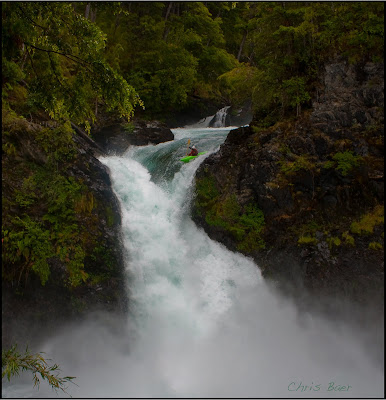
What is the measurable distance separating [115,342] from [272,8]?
34.4 feet

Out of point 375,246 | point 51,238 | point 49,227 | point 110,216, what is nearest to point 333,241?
point 375,246

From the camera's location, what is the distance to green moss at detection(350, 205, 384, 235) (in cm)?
746

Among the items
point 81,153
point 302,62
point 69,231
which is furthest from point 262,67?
point 69,231

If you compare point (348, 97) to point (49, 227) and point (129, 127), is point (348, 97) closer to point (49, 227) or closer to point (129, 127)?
point (49, 227)

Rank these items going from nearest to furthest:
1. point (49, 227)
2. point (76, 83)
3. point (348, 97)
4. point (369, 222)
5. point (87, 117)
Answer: point (76, 83)
point (87, 117)
point (369, 222)
point (49, 227)
point (348, 97)

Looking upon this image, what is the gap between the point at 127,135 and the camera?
46.7ft

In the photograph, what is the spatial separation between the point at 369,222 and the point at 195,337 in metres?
5.20

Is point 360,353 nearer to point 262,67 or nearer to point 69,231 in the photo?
point 69,231

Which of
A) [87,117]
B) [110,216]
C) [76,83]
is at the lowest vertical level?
[110,216]

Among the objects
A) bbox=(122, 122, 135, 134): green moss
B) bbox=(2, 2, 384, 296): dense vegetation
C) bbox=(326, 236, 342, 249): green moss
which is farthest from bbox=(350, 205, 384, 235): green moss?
bbox=(122, 122, 135, 134): green moss

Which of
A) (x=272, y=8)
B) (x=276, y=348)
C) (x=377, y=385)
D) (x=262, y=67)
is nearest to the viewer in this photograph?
(x=377, y=385)

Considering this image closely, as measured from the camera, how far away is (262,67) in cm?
995
